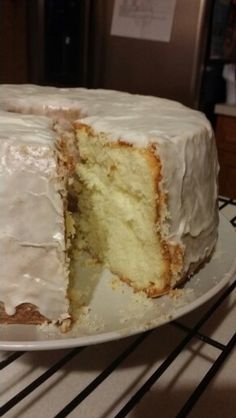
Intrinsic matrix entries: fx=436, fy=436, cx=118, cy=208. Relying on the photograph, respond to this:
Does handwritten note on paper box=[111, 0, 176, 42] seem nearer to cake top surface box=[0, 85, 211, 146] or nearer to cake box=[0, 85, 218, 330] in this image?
cake top surface box=[0, 85, 211, 146]

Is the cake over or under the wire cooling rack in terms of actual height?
over

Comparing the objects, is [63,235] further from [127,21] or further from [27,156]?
[127,21]

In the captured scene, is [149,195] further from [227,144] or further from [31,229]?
[227,144]

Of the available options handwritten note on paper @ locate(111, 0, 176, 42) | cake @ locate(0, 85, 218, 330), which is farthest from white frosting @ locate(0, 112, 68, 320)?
handwritten note on paper @ locate(111, 0, 176, 42)

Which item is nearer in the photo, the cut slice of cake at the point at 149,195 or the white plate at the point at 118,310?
the white plate at the point at 118,310

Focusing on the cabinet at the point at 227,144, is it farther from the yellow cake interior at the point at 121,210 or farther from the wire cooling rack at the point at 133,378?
the wire cooling rack at the point at 133,378

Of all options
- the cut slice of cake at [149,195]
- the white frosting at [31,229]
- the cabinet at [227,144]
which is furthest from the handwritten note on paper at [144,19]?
the white frosting at [31,229]

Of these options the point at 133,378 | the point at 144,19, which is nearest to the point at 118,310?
the point at 133,378
